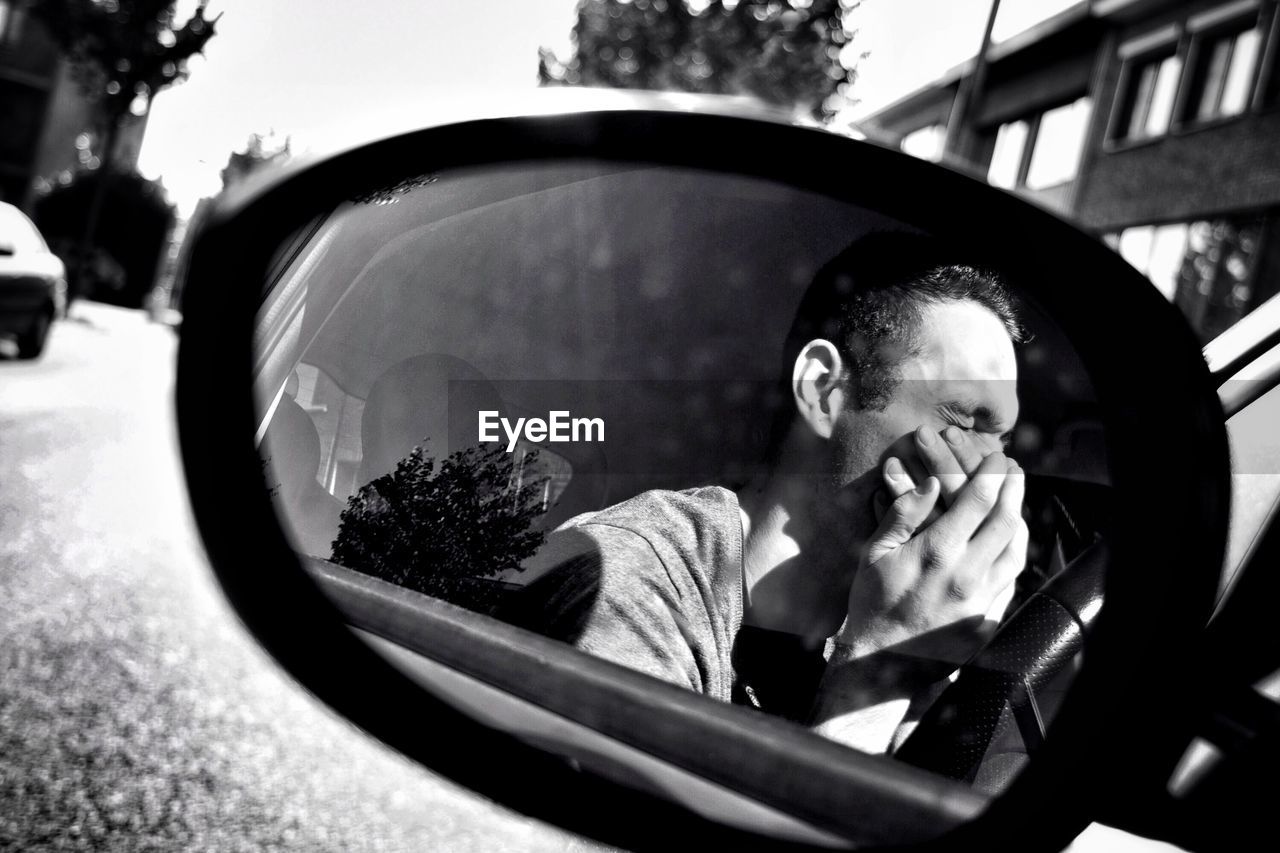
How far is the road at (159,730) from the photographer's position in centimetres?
279

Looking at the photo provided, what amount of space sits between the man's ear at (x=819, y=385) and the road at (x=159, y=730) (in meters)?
0.71

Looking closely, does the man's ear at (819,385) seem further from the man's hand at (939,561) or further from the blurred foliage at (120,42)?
the blurred foliage at (120,42)

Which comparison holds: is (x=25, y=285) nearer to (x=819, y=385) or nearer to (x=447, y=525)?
(x=447, y=525)

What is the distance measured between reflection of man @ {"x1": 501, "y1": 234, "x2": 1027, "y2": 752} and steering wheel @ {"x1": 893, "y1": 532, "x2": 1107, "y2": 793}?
4 centimetres

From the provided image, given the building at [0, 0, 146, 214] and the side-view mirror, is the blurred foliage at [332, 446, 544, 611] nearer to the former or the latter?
the side-view mirror

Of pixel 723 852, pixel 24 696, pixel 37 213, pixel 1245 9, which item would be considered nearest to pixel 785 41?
pixel 1245 9

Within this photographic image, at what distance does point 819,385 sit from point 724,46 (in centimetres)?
3003

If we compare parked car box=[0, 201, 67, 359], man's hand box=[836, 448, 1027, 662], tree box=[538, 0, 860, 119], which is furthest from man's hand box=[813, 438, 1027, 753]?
tree box=[538, 0, 860, 119]

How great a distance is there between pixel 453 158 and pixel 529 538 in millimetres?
396

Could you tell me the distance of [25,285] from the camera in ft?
37.5

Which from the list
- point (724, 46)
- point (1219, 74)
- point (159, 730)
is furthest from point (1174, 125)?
point (159, 730)

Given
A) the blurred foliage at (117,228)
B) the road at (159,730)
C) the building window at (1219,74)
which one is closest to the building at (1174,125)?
the building window at (1219,74)

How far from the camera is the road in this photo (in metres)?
2.79
